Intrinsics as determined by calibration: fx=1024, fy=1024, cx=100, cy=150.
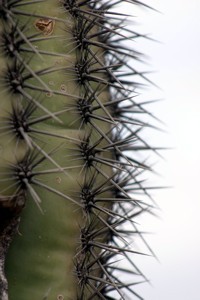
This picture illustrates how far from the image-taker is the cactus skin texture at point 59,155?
11.2 feet

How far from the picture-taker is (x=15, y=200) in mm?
3375

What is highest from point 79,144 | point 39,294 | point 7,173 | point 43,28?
point 43,28

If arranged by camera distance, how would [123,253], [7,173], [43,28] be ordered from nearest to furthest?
[7,173], [43,28], [123,253]

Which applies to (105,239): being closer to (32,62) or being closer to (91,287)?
(91,287)

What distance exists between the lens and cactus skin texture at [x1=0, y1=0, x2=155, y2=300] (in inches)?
134

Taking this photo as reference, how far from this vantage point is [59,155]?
3605mm

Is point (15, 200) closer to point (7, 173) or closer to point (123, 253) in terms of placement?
point (7, 173)

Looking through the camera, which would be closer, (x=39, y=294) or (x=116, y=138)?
(x=39, y=294)

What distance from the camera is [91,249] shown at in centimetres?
372

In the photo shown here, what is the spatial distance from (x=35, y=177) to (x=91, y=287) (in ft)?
1.77

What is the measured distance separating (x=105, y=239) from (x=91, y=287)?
237 millimetres

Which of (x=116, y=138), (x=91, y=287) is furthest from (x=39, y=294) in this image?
(x=116, y=138)

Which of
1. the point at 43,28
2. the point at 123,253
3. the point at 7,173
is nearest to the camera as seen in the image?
the point at 7,173

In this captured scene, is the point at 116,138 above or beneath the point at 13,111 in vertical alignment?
above
